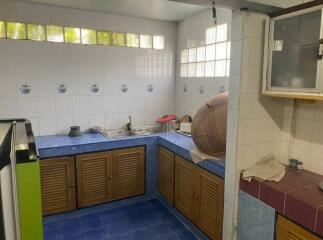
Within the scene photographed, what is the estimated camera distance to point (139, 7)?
102 inches

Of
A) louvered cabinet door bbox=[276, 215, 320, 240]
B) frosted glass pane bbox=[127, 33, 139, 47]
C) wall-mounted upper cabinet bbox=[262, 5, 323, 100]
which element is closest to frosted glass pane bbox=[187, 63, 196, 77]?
frosted glass pane bbox=[127, 33, 139, 47]

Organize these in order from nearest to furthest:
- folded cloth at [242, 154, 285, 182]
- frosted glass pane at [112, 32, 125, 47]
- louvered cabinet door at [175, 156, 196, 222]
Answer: folded cloth at [242, 154, 285, 182], louvered cabinet door at [175, 156, 196, 222], frosted glass pane at [112, 32, 125, 47]

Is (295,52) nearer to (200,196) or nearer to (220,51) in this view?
(220,51)

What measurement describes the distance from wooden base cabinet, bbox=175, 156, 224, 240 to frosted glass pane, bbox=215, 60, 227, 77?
93 cm

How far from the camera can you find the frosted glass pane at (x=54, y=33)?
2.62 meters

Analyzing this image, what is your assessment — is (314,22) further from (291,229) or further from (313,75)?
(291,229)

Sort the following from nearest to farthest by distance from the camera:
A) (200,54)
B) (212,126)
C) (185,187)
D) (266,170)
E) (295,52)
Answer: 1. (295,52)
2. (266,170)
3. (212,126)
4. (185,187)
5. (200,54)

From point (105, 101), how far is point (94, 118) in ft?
0.75

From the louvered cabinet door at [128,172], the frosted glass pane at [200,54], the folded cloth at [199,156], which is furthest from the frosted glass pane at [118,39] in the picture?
the folded cloth at [199,156]

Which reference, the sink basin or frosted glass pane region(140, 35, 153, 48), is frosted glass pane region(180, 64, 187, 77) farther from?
the sink basin

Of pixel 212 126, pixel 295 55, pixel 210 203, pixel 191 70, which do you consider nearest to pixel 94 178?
pixel 210 203

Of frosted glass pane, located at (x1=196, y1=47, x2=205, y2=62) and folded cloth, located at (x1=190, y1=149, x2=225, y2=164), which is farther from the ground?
frosted glass pane, located at (x1=196, y1=47, x2=205, y2=62)

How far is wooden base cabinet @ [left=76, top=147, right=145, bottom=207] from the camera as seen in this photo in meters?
2.52

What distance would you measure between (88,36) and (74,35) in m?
0.14
